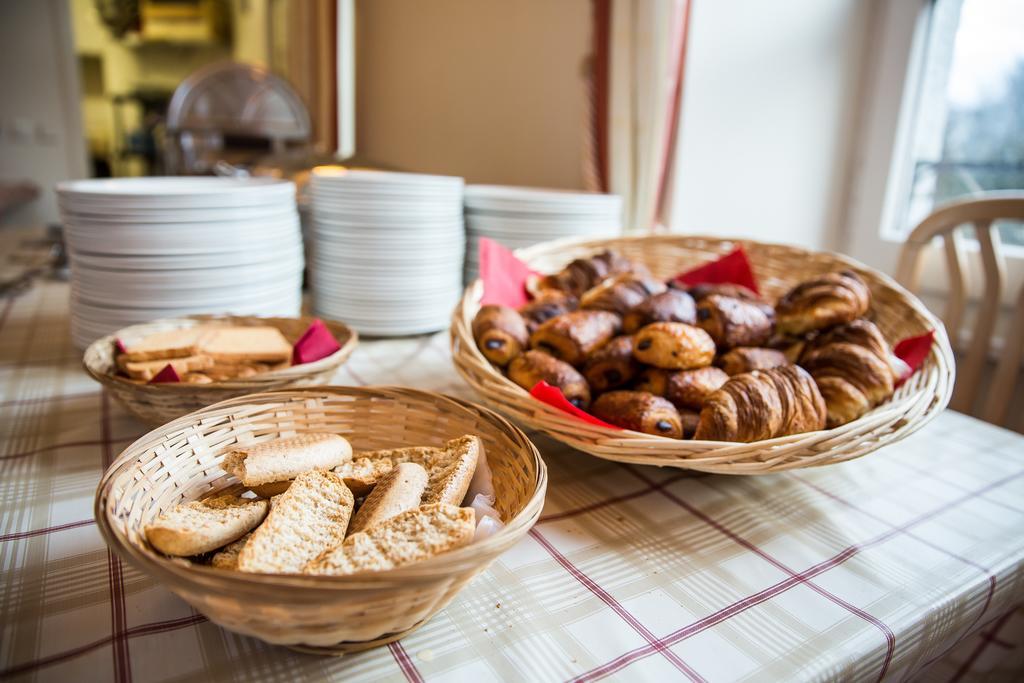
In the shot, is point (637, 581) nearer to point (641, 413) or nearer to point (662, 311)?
point (641, 413)

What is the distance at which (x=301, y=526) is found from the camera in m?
0.41

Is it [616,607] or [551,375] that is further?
[551,375]

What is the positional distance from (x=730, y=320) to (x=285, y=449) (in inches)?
20.1

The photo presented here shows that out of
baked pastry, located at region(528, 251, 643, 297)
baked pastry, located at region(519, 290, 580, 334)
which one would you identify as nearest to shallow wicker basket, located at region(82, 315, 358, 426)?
baked pastry, located at region(519, 290, 580, 334)

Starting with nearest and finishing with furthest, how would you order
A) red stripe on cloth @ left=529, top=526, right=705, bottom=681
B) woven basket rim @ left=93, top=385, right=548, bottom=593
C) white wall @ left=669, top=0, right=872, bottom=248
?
woven basket rim @ left=93, top=385, right=548, bottom=593, red stripe on cloth @ left=529, top=526, right=705, bottom=681, white wall @ left=669, top=0, right=872, bottom=248

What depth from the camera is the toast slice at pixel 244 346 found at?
2.42ft

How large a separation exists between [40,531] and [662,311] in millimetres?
641

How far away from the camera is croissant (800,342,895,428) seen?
0.63 m

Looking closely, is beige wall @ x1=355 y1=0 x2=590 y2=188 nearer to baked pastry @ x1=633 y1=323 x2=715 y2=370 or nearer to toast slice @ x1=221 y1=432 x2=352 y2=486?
baked pastry @ x1=633 y1=323 x2=715 y2=370

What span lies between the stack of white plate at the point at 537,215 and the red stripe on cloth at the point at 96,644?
Result: 856 mm

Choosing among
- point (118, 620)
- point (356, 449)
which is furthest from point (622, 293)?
point (118, 620)

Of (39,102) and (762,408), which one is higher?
(39,102)

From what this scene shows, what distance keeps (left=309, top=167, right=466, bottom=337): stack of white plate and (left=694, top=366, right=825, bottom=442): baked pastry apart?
619mm

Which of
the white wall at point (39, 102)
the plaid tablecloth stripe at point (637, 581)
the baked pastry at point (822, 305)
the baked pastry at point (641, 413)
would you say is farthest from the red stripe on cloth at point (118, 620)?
the white wall at point (39, 102)
